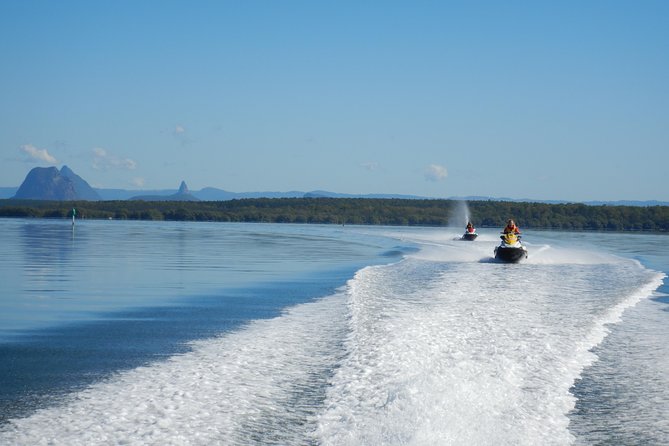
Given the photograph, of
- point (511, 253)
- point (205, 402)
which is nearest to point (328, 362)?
point (205, 402)

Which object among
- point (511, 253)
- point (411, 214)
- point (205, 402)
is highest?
point (411, 214)

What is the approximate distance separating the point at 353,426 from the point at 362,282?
42.7ft

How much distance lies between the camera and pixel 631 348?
11.7 metres

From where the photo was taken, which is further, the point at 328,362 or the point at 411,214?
the point at 411,214

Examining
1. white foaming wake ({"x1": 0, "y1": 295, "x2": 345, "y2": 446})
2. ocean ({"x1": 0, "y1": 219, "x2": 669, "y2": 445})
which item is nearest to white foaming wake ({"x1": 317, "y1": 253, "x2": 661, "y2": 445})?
ocean ({"x1": 0, "y1": 219, "x2": 669, "y2": 445})

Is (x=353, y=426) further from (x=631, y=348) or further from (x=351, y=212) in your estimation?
(x=351, y=212)

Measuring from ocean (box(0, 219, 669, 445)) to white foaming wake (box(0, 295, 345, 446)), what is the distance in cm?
3

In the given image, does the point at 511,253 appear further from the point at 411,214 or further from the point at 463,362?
the point at 411,214

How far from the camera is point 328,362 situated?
10.2 meters

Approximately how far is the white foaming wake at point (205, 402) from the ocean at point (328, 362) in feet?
0.09

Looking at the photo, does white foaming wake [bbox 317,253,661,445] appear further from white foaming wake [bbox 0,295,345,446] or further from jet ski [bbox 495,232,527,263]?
jet ski [bbox 495,232,527,263]

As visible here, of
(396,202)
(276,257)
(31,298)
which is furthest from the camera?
(396,202)

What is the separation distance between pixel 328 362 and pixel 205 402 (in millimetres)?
2511

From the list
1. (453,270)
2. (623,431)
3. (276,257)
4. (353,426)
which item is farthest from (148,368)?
(276,257)
